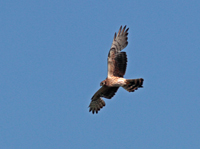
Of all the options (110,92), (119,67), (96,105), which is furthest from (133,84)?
(96,105)

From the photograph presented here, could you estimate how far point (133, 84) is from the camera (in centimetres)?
1820

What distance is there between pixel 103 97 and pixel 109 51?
118 inches

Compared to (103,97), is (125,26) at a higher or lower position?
higher

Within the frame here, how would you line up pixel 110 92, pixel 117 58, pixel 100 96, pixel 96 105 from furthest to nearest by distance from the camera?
pixel 96 105 < pixel 100 96 < pixel 110 92 < pixel 117 58

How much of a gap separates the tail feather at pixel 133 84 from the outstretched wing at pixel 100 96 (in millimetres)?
1509

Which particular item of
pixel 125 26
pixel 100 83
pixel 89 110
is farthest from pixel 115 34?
pixel 89 110

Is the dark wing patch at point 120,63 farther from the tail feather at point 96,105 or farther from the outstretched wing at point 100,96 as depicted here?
the tail feather at point 96,105

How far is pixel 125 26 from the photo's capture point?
18.6 meters

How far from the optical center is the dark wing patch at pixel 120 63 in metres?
18.1

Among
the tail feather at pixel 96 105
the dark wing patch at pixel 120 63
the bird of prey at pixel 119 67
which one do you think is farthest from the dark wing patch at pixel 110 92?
the dark wing patch at pixel 120 63

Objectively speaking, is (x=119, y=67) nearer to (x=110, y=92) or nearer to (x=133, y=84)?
(x=133, y=84)

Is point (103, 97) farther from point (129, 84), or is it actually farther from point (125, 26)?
point (125, 26)

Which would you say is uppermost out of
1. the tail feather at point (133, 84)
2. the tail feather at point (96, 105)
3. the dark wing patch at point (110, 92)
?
the tail feather at point (96, 105)

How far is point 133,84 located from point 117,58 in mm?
1310
